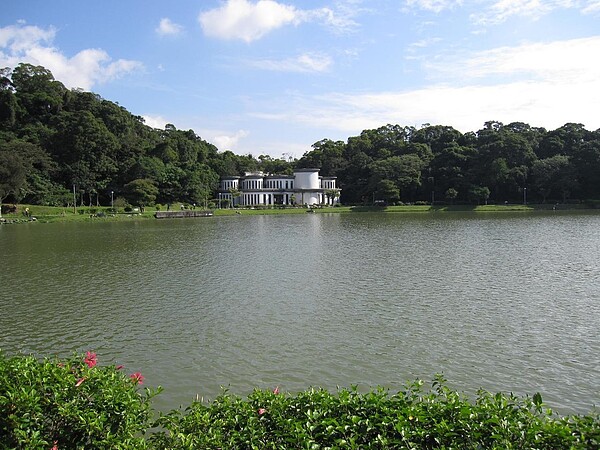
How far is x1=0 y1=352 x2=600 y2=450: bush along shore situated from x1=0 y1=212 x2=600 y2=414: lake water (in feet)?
9.18

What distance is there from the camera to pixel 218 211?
238 ft

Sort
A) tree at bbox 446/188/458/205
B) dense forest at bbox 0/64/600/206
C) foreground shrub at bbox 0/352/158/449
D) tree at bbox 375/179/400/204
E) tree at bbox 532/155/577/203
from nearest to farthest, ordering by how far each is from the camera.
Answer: foreground shrub at bbox 0/352/158/449
dense forest at bbox 0/64/600/206
tree at bbox 532/155/577/203
tree at bbox 446/188/458/205
tree at bbox 375/179/400/204

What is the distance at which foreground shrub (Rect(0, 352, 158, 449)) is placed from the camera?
4.20 metres

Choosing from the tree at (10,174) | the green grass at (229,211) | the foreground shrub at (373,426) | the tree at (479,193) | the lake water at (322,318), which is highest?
the tree at (10,174)

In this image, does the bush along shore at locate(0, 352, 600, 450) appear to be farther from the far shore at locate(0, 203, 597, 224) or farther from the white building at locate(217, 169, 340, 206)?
the white building at locate(217, 169, 340, 206)

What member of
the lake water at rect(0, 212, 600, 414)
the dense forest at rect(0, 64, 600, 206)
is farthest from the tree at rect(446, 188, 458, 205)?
the lake water at rect(0, 212, 600, 414)

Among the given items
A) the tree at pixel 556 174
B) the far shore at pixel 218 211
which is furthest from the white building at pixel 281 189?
the tree at pixel 556 174

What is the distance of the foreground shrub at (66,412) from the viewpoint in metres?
4.20

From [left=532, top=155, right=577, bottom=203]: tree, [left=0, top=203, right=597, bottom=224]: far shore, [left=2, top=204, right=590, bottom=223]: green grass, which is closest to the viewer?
[left=0, top=203, right=597, bottom=224]: far shore

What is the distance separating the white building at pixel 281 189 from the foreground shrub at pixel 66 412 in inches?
3318

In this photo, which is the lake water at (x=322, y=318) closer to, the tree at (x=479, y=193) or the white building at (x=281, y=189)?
the tree at (x=479, y=193)

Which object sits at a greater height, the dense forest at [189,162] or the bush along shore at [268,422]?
the dense forest at [189,162]

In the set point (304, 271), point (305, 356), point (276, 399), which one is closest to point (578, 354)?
point (305, 356)

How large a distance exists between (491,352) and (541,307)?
164 inches
